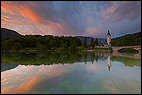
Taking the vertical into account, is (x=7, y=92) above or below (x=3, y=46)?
below

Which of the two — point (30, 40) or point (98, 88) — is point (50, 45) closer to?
point (30, 40)

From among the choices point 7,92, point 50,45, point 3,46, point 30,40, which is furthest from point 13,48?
point 7,92

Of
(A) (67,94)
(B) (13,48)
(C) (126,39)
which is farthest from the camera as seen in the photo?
(C) (126,39)

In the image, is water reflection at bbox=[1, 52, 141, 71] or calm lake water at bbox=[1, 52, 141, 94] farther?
water reflection at bbox=[1, 52, 141, 71]

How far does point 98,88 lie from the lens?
6.32 meters

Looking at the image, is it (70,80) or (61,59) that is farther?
(61,59)

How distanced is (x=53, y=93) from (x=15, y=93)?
2370mm

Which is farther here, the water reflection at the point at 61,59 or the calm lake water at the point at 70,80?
the water reflection at the point at 61,59

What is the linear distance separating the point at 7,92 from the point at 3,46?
75.3 metres

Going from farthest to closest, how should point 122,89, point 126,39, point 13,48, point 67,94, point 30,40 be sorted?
point 30,40 < point 126,39 < point 13,48 < point 122,89 < point 67,94

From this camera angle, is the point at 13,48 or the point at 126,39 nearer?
the point at 13,48

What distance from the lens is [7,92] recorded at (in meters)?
5.77

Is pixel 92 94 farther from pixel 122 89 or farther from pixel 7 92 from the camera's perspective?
pixel 7 92

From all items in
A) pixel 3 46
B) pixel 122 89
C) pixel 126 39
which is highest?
pixel 126 39
